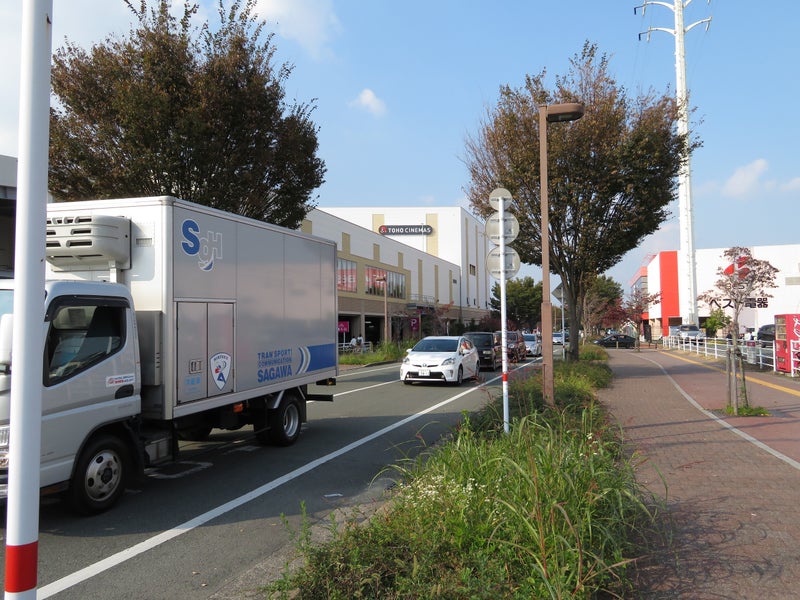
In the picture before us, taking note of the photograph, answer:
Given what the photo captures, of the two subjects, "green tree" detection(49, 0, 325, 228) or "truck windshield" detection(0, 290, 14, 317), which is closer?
"truck windshield" detection(0, 290, 14, 317)

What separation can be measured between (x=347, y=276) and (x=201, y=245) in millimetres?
40415

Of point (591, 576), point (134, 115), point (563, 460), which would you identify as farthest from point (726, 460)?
point (134, 115)

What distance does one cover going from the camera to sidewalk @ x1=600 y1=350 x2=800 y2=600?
3959 mm

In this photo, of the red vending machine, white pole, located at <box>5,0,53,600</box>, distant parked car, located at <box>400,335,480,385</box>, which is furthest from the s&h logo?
the red vending machine

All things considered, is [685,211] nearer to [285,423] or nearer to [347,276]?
[347,276]

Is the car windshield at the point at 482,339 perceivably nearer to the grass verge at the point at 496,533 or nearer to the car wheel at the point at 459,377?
the car wheel at the point at 459,377

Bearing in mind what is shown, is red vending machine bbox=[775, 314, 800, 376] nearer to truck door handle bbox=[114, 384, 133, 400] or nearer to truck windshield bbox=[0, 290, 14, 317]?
truck door handle bbox=[114, 384, 133, 400]

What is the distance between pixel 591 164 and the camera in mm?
16500

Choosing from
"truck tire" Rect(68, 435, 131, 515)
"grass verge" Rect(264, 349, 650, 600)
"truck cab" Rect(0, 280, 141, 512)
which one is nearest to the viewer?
"grass verge" Rect(264, 349, 650, 600)

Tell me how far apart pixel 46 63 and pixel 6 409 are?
352 cm

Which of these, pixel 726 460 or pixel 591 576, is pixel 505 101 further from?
pixel 591 576

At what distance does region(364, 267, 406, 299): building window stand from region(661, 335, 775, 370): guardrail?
904 inches

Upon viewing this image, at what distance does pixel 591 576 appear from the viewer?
3.47 meters

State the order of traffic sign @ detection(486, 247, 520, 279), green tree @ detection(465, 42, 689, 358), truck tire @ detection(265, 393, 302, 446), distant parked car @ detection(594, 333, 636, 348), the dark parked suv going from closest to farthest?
traffic sign @ detection(486, 247, 520, 279)
truck tire @ detection(265, 393, 302, 446)
green tree @ detection(465, 42, 689, 358)
the dark parked suv
distant parked car @ detection(594, 333, 636, 348)
